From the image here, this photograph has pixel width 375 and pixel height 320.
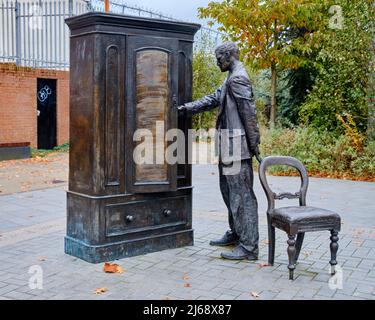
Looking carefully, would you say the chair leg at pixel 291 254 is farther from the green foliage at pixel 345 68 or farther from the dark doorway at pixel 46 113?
the dark doorway at pixel 46 113

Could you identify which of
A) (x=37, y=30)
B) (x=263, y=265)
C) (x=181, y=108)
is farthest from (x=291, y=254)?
(x=37, y=30)

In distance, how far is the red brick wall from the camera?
15531mm

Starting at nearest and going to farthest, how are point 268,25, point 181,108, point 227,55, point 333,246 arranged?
point 333,246 → point 227,55 → point 181,108 → point 268,25

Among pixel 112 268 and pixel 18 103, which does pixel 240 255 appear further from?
pixel 18 103

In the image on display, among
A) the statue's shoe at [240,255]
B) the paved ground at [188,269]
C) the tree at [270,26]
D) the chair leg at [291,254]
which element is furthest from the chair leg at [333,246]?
the tree at [270,26]

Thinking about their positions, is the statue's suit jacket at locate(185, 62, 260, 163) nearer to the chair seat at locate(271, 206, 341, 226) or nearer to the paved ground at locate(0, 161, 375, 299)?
the chair seat at locate(271, 206, 341, 226)

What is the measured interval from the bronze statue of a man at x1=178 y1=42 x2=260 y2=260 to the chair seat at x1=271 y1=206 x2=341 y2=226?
1.77 ft

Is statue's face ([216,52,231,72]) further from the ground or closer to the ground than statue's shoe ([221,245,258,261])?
further from the ground

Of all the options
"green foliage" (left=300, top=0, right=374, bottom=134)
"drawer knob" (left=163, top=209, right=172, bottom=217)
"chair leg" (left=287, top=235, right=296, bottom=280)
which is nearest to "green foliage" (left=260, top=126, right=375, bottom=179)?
"green foliage" (left=300, top=0, right=374, bottom=134)

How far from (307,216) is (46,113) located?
14.0m

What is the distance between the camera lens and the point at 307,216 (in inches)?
198

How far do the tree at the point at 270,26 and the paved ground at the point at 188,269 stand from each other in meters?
7.90

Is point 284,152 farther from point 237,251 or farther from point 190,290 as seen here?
point 190,290

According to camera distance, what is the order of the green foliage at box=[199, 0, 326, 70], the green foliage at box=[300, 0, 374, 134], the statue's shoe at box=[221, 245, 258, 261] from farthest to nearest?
the green foliage at box=[199, 0, 326, 70] → the green foliage at box=[300, 0, 374, 134] → the statue's shoe at box=[221, 245, 258, 261]
